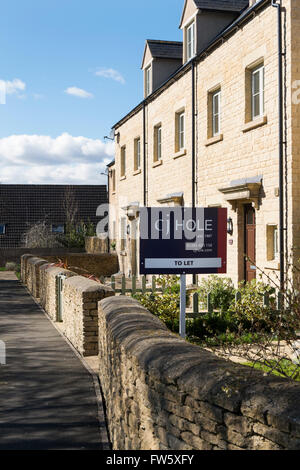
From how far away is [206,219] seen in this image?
32.8 feet

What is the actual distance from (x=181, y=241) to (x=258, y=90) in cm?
612

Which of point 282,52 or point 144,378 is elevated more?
point 282,52

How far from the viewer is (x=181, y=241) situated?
9.62 metres

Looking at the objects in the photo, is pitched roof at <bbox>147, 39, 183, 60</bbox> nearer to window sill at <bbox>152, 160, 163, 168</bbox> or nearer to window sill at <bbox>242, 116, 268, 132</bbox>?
window sill at <bbox>152, 160, 163, 168</bbox>

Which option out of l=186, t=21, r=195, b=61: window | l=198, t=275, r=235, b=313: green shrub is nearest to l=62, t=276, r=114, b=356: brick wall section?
l=198, t=275, r=235, b=313: green shrub

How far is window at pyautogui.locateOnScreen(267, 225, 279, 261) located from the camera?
13227 mm

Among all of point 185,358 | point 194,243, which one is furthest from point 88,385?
point 185,358

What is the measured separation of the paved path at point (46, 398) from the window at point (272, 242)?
5210mm

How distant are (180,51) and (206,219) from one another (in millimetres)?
15241

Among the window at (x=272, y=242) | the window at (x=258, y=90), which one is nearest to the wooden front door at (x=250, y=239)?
the window at (x=272, y=242)

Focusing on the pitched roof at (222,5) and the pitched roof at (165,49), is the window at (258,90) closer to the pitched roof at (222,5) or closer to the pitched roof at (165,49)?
the pitched roof at (222,5)

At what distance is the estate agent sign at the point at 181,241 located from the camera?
9.41 meters
